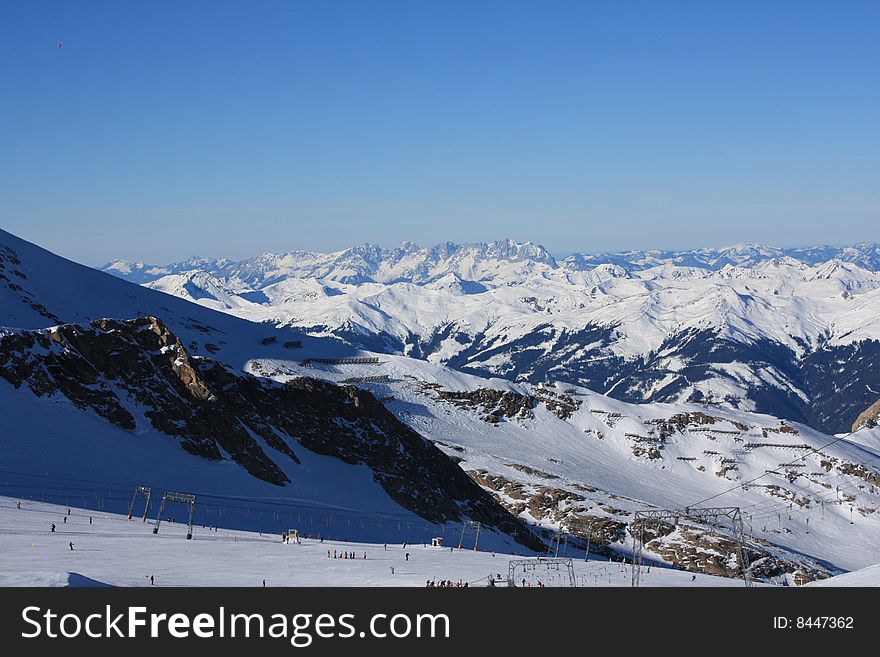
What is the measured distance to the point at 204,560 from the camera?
6681 cm

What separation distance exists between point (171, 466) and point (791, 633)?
91.6 m

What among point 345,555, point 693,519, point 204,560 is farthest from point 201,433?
point 693,519

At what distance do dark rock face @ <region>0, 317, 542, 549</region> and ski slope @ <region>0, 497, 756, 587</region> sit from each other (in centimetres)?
3549

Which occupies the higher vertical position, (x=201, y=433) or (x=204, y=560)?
(x=201, y=433)

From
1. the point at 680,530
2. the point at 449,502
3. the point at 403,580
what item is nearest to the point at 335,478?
the point at 449,502

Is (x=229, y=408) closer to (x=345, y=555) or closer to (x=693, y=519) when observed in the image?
(x=345, y=555)

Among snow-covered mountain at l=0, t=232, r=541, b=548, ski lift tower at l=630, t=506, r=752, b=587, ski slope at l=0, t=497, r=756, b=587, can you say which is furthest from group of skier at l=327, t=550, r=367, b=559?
snow-covered mountain at l=0, t=232, r=541, b=548

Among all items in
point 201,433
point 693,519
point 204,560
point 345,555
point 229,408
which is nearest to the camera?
point 204,560

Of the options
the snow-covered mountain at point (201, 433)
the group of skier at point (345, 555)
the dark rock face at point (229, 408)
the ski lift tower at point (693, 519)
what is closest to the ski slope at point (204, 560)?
the group of skier at point (345, 555)

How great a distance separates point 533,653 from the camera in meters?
34.5

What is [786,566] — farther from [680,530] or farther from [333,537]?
[333,537]

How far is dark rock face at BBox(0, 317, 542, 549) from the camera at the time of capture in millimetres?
118062

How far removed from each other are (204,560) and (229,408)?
2761 inches

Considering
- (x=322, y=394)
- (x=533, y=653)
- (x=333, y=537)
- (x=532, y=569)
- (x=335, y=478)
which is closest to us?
(x=533, y=653)
